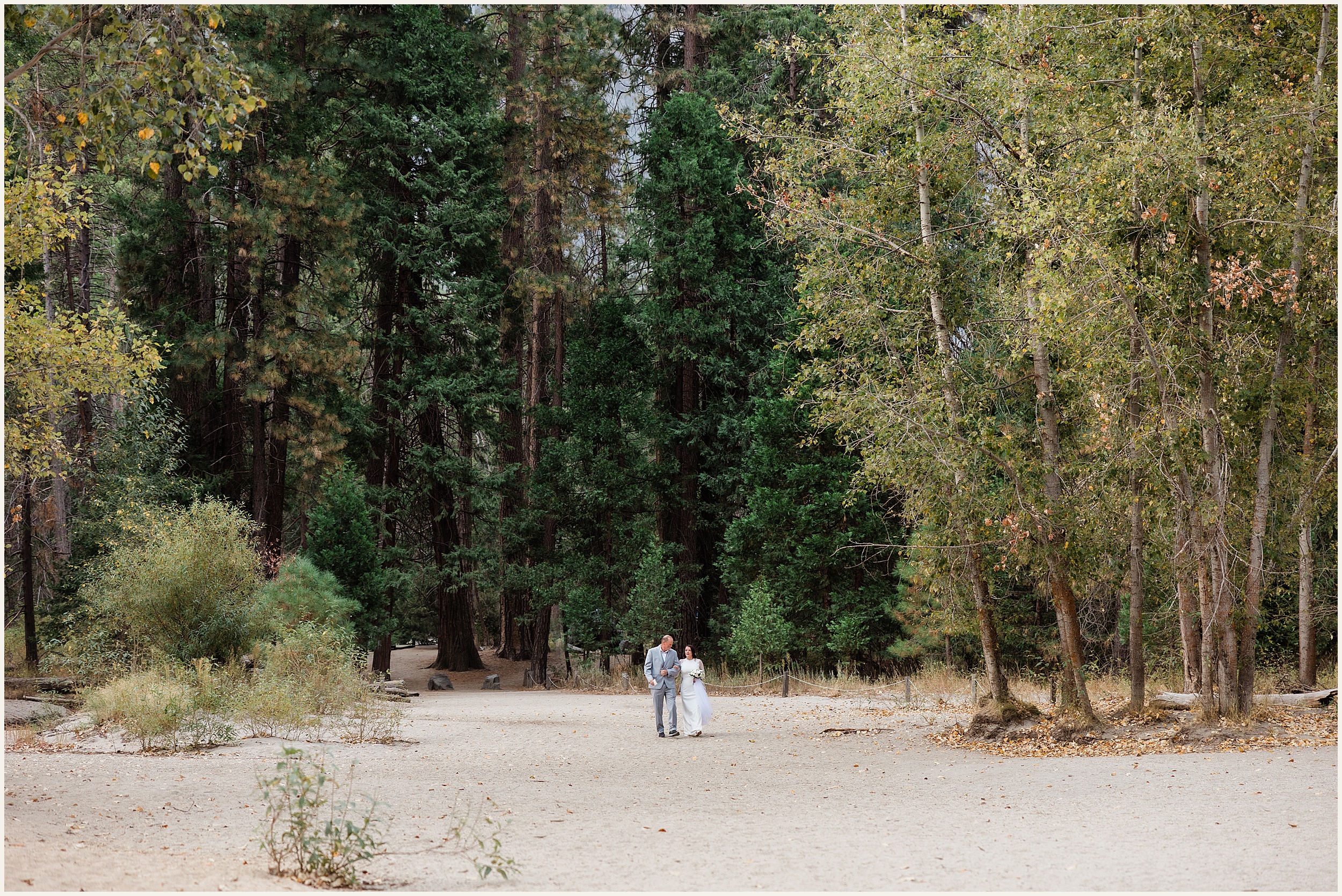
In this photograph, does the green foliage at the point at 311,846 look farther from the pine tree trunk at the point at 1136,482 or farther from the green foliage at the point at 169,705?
the pine tree trunk at the point at 1136,482

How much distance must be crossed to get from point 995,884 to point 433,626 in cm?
3703

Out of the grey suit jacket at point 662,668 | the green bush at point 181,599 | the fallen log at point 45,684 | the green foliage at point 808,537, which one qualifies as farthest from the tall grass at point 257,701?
the green foliage at point 808,537

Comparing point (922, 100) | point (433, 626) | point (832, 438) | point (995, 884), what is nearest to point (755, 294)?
point (832, 438)

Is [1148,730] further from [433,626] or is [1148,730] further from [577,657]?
[433,626]

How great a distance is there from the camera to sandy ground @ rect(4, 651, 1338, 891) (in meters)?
6.68

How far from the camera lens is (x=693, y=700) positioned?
1577 centimetres

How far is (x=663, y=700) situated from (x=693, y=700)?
1.54 feet

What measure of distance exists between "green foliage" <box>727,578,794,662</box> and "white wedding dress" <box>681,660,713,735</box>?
917cm

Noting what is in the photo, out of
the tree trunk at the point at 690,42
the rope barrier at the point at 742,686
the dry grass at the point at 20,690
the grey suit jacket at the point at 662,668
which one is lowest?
the rope barrier at the point at 742,686

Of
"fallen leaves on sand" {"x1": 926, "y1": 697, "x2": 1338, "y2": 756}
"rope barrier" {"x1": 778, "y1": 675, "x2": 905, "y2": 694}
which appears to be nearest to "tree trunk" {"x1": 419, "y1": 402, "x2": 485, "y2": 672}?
"rope barrier" {"x1": 778, "y1": 675, "x2": 905, "y2": 694}

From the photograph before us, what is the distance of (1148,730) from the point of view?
13.2m

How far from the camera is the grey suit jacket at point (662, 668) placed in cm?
1559

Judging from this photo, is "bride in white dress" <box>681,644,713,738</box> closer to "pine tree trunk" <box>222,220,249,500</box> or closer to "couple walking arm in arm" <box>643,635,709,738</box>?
"couple walking arm in arm" <box>643,635,709,738</box>

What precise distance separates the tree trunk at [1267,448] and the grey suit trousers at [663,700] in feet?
24.9
